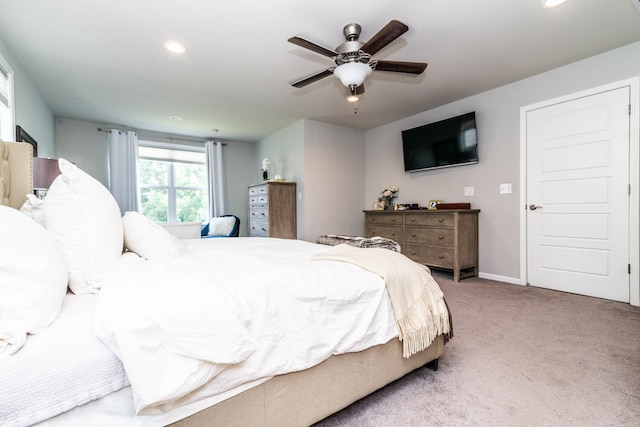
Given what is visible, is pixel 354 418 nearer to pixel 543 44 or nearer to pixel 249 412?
pixel 249 412

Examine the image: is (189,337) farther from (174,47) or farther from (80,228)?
(174,47)

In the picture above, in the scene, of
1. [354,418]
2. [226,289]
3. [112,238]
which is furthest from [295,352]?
[112,238]

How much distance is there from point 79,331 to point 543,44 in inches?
151

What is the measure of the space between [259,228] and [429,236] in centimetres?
287

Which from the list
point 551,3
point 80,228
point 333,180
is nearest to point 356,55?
point 551,3

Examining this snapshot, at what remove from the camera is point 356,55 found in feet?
7.11

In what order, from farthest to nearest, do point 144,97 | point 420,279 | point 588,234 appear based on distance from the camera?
point 144,97
point 588,234
point 420,279

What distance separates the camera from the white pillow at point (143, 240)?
1507mm

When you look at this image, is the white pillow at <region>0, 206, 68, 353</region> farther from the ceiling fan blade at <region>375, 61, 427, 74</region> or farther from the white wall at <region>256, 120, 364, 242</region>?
the white wall at <region>256, 120, 364, 242</region>

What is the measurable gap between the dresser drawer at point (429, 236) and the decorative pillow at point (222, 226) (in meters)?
2.95

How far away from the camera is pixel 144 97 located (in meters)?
3.81

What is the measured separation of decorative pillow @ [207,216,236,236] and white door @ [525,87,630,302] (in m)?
4.35

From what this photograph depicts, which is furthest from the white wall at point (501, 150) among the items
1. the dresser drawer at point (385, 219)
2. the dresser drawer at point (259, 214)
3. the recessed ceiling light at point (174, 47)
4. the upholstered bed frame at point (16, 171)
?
the upholstered bed frame at point (16, 171)

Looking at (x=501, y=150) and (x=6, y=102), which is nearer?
(x=6, y=102)
